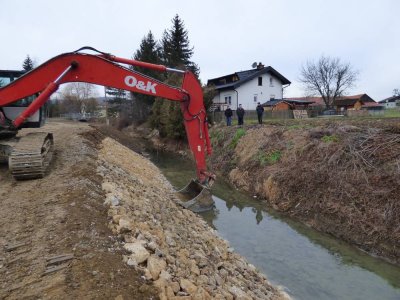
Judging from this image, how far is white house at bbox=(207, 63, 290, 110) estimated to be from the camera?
43.4 metres

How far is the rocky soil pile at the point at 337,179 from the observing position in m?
9.93

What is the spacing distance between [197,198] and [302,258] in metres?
3.87

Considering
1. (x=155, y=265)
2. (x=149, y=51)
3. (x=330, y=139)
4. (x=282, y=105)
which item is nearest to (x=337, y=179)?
(x=330, y=139)

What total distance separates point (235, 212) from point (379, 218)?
490 centimetres

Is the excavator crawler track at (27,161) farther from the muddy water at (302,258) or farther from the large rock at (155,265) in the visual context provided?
the muddy water at (302,258)

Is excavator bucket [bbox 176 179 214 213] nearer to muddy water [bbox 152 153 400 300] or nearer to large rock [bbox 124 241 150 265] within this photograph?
muddy water [bbox 152 153 400 300]

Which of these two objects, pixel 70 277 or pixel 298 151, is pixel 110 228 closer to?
pixel 70 277

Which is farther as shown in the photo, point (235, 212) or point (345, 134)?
point (345, 134)

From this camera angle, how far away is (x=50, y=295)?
4.18 m

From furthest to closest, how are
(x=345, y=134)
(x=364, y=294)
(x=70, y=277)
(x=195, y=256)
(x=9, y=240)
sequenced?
(x=345, y=134), (x=364, y=294), (x=195, y=256), (x=9, y=240), (x=70, y=277)

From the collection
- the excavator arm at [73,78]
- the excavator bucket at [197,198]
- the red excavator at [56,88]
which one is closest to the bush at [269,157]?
the excavator bucket at [197,198]

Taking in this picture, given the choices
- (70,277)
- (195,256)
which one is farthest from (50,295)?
(195,256)

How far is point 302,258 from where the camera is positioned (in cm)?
916

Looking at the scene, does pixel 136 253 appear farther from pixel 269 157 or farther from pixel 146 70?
pixel 146 70
